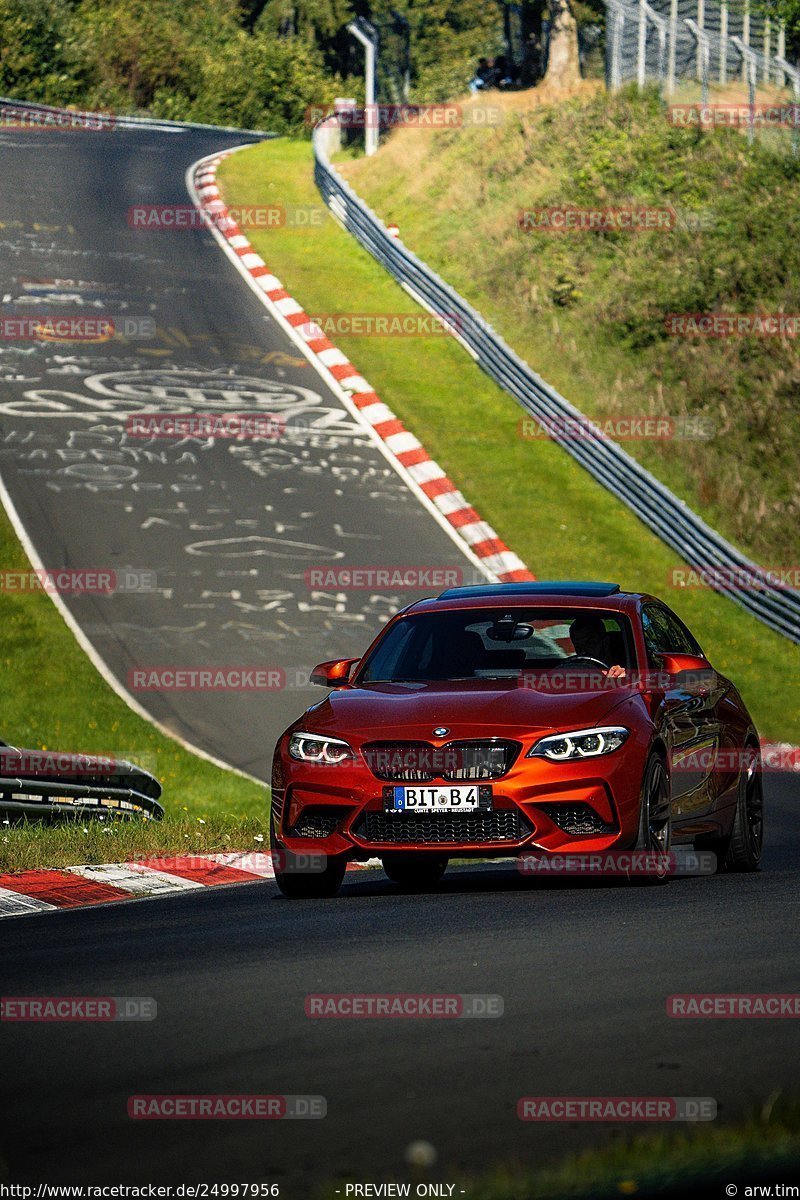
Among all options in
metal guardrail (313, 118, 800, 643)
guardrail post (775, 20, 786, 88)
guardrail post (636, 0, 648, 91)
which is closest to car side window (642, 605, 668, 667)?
metal guardrail (313, 118, 800, 643)

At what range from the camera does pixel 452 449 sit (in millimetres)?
27500

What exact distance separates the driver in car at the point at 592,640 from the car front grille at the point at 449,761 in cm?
120

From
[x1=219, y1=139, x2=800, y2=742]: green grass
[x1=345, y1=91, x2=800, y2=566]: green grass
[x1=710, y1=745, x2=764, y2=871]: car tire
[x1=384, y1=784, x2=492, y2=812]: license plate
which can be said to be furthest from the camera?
[x1=345, y1=91, x2=800, y2=566]: green grass

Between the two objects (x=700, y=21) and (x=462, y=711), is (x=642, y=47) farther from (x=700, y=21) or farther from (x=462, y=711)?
(x=462, y=711)

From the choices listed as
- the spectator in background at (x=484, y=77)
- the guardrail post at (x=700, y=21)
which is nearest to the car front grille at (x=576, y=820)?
the guardrail post at (x=700, y=21)

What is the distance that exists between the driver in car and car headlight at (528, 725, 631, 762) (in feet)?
3.00

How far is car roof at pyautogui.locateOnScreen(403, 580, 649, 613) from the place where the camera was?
33.8 feet

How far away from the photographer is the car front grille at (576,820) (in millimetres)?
8930

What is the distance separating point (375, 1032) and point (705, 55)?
116 feet

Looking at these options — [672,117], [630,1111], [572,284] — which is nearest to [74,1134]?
[630,1111]

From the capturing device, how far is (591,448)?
2669 cm

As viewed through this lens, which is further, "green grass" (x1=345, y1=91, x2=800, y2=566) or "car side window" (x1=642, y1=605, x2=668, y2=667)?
"green grass" (x1=345, y1=91, x2=800, y2=566)

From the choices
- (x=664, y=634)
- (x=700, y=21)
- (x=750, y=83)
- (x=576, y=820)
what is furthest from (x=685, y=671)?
(x=700, y=21)

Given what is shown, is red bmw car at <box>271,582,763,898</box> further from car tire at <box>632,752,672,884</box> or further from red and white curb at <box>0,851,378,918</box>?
red and white curb at <box>0,851,378,918</box>
